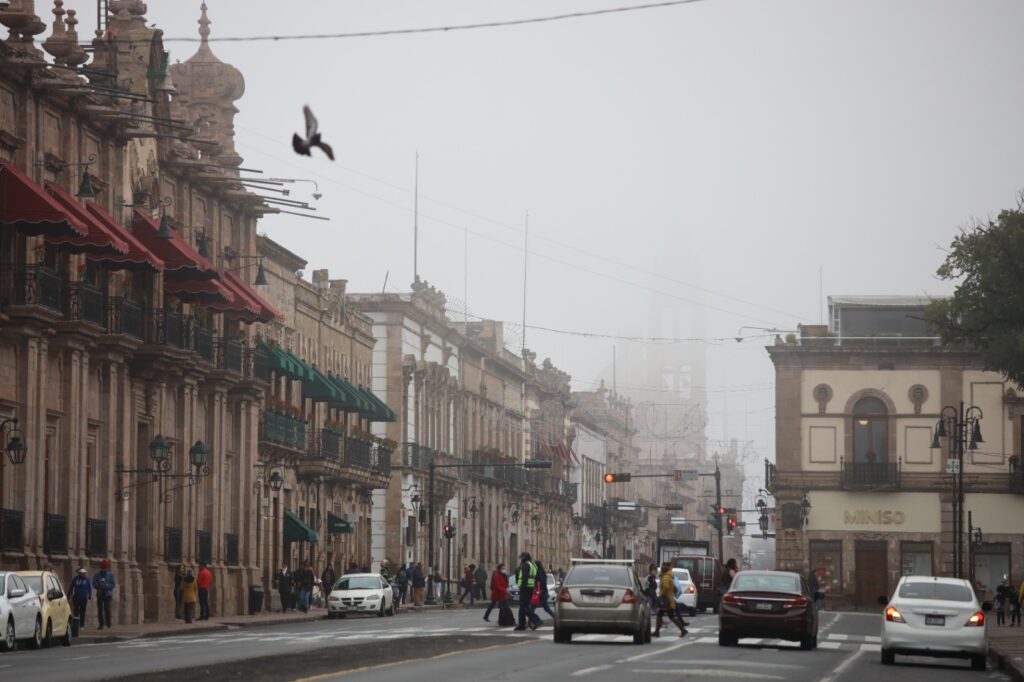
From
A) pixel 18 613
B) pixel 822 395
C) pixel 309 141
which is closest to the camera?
pixel 309 141

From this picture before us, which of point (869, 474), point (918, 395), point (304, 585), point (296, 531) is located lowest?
point (304, 585)

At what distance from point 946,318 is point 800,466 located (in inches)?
1017

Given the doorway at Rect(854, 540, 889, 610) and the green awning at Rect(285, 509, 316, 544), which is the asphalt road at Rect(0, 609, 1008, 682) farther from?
the doorway at Rect(854, 540, 889, 610)

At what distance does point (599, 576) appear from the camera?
38.7m

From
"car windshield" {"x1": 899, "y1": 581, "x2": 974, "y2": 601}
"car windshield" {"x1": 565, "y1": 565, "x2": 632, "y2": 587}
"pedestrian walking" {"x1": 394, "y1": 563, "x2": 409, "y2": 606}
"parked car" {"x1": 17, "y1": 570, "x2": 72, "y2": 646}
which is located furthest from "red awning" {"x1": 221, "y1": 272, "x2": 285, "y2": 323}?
"car windshield" {"x1": 899, "y1": 581, "x2": 974, "y2": 601}

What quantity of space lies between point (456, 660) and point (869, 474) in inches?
2419

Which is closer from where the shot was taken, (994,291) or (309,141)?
(309,141)

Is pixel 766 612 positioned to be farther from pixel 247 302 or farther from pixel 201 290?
pixel 247 302

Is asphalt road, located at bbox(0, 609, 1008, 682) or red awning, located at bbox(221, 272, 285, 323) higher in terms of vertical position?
red awning, located at bbox(221, 272, 285, 323)

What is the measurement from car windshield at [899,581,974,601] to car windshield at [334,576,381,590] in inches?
1209

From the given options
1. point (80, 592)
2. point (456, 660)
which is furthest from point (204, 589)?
point (456, 660)

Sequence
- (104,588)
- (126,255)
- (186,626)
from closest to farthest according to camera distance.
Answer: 1. (104,588)
2. (126,255)
3. (186,626)

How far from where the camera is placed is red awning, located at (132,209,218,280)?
5378cm

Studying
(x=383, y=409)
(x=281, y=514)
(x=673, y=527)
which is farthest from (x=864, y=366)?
(x=673, y=527)
